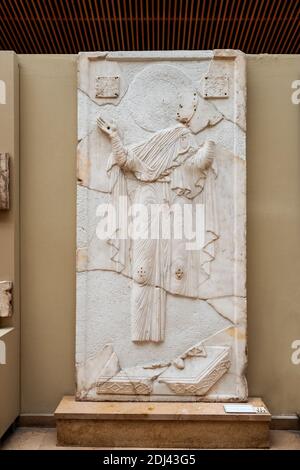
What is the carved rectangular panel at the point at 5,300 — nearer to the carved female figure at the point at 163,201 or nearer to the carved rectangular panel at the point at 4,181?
the carved rectangular panel at the point at 4,181

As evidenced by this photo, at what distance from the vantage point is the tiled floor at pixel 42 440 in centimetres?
309

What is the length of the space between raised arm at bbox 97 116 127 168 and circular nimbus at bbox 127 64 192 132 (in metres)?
Answer: 0.18

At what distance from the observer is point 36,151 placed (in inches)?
135

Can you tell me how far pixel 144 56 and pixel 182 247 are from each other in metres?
1.39

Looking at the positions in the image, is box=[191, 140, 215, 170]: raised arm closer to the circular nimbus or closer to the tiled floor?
the circular nimbus

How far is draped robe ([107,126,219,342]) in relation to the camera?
3287 millimetres

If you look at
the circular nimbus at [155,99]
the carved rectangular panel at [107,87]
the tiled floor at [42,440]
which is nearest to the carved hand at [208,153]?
the circular nimbus at [155,99]

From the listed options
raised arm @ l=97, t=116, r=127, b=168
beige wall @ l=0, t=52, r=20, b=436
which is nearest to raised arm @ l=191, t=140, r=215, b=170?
raised arm @ l=97, t=116, r=127, b=168

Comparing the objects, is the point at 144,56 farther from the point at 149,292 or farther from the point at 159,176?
the point at 149,292

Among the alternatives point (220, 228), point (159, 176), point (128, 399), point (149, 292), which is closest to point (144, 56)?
point (159, 176)

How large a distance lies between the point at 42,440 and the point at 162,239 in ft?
5.29

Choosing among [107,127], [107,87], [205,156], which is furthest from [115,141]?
[205,156]

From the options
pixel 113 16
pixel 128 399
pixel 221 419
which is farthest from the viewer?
pixel 113 16

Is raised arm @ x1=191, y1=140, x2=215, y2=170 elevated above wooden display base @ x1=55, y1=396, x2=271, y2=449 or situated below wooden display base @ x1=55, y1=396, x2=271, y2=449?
above
